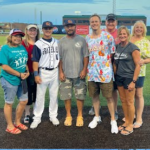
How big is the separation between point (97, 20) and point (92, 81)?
114 cm

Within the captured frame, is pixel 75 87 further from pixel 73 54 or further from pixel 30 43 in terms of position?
pixel 30 43

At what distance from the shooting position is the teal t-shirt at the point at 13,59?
359 cm

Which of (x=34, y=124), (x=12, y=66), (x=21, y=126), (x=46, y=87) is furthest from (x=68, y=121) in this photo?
(x=12, y=66)

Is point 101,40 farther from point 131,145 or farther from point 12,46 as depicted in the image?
point 131,145

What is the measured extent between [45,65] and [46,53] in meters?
0.23

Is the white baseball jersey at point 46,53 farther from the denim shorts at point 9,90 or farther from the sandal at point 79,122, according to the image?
the sandal at point 79,122

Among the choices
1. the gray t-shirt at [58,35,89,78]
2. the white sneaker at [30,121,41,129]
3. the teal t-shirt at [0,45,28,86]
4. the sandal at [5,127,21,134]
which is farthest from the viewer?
the white sneaker at [30,121,41,129]

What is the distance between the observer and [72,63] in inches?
159

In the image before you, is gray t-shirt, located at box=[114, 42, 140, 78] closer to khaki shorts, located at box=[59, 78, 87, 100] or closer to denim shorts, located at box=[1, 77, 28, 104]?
khaki shorts, located at box=[59, 78, 87, 100]

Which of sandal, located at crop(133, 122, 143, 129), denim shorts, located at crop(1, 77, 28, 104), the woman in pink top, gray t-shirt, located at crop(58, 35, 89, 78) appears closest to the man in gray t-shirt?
gray t-shirt, located at crop(58, 35, 89, 78)

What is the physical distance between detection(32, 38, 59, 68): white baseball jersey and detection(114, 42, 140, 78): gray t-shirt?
1.14 m

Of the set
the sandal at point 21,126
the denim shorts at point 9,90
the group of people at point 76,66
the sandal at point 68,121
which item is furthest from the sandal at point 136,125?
the denim shorts at point 9,90

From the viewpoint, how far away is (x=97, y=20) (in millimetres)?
3836

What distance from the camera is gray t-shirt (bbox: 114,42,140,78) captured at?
3.60m
